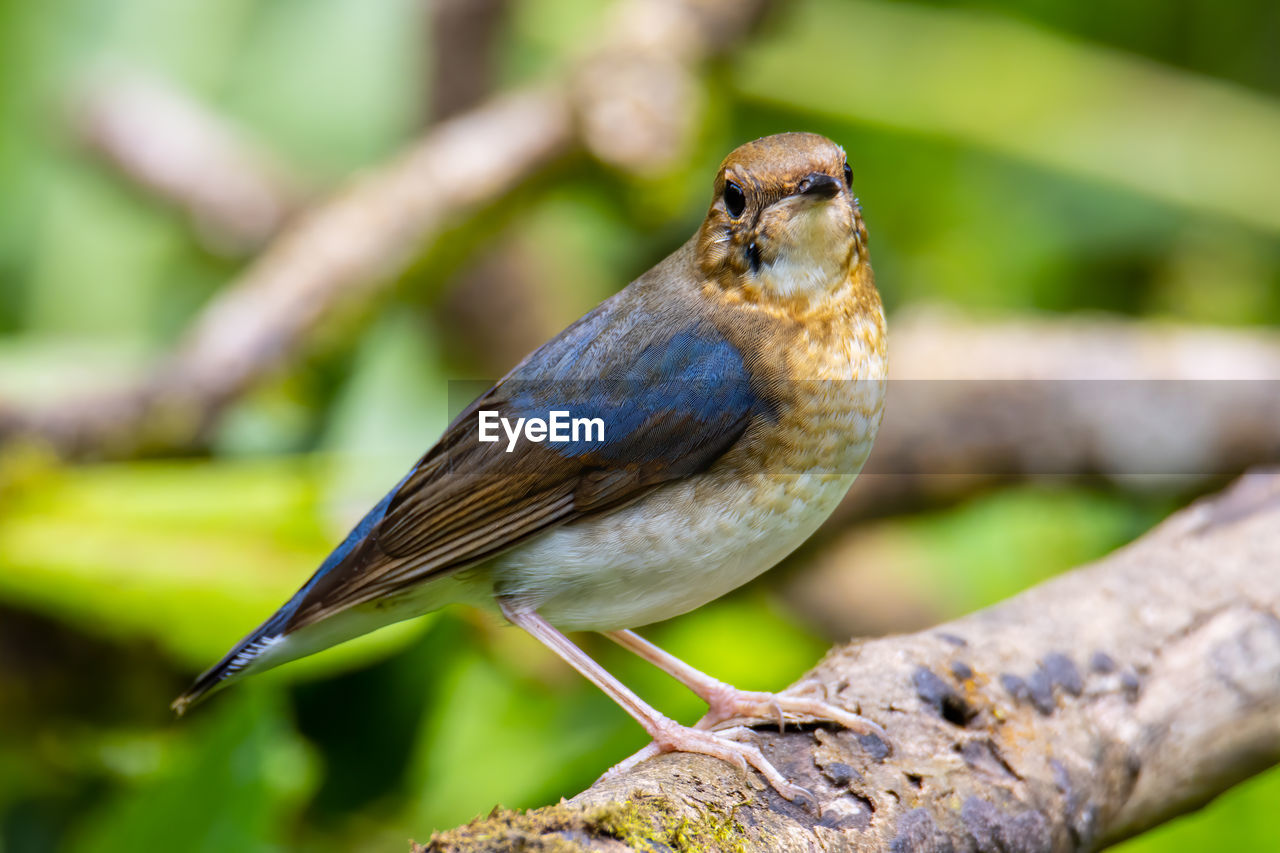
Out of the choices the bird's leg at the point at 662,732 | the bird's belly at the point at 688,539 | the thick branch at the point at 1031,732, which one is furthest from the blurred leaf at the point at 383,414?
the thick branch at the point at 1031,732

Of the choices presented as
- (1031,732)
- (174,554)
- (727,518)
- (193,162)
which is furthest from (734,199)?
(193,162)

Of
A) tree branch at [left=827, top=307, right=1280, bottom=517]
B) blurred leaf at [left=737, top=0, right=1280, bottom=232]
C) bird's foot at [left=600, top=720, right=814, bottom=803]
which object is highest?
blurred leaf at [left=737, top=0, right=1280, bottom=232]

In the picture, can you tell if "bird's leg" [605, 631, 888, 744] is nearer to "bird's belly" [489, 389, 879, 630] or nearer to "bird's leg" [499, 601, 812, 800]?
"bird's leg" [499, 601, 812, 800]

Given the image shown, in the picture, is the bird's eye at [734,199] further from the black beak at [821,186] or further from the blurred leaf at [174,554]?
the blurred leaf at [174,554]

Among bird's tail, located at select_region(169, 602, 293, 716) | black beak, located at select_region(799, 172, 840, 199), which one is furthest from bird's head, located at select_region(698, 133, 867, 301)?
bird's tail, located at select_region(169, 602, 293, 716)

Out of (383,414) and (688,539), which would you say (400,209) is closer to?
(383,414)
